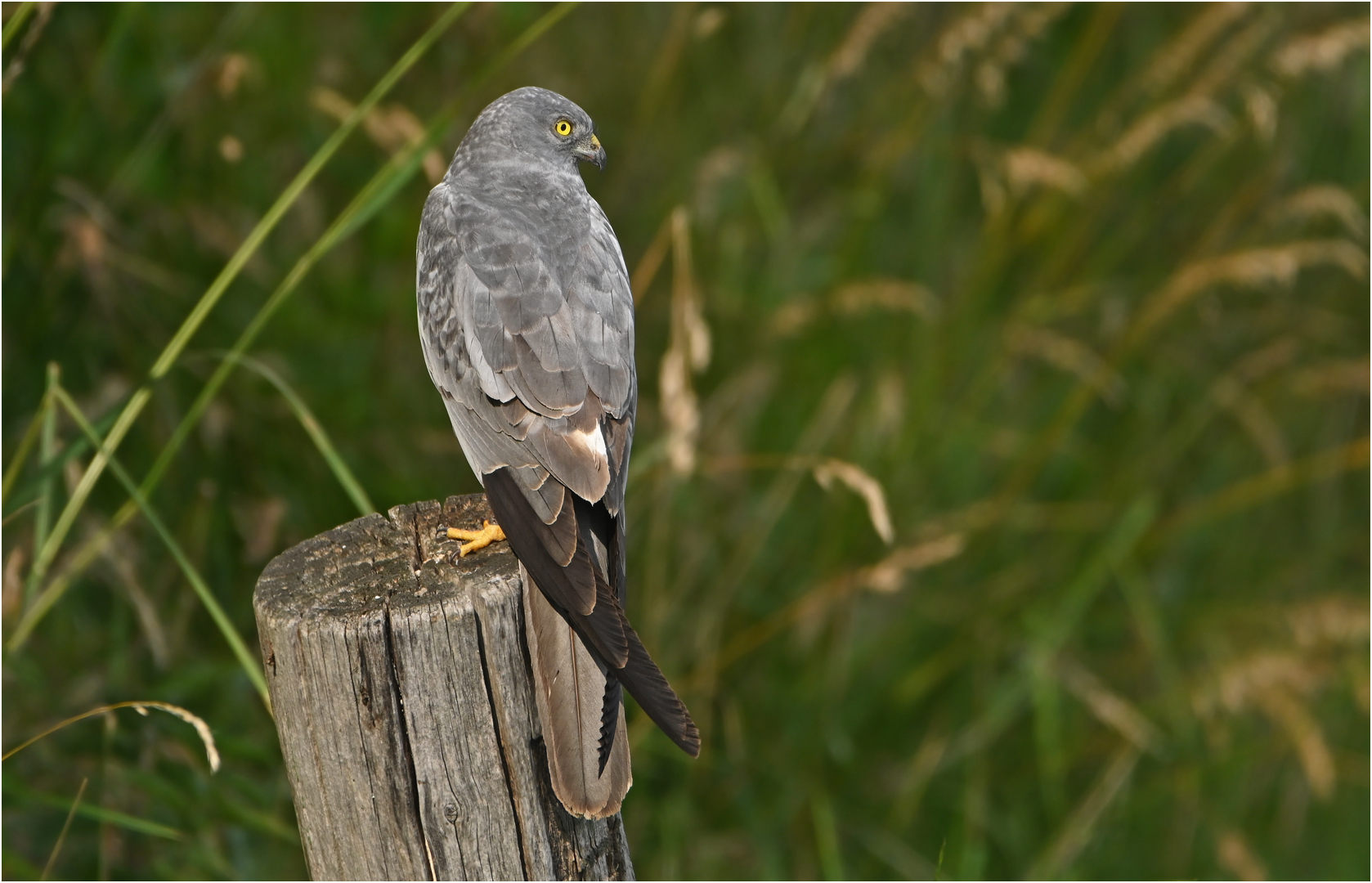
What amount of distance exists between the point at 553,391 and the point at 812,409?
1969 mm

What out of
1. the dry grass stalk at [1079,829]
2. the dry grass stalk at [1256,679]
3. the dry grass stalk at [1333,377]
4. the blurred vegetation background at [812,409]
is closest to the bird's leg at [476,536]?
the blurred vegetation background at [812,409]

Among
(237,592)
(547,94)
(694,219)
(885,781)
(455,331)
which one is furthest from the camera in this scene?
(694,219)

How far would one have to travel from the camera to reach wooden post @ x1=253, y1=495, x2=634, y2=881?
187 cm

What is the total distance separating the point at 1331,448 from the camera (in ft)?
15.8

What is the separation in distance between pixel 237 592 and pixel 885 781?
2.09 metres

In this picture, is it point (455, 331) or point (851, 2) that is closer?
point (455, 331)

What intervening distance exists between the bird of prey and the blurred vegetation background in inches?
9.2

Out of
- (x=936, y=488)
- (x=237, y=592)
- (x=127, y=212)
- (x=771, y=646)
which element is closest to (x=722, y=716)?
(x=771, y=646)

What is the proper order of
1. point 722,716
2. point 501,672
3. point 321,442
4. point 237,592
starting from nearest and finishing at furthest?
point 501,672 < point 321,442 < point 237,592 < point 722,716

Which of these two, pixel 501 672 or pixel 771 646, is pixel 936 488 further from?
pixel 501 672

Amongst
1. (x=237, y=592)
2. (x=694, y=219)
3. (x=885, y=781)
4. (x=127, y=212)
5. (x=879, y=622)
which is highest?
(x=127, y=212)

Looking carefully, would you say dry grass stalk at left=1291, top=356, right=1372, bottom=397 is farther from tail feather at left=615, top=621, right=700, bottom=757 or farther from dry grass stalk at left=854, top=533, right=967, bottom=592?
→ tail feather at left=615, top=621, right=700, bottom=757

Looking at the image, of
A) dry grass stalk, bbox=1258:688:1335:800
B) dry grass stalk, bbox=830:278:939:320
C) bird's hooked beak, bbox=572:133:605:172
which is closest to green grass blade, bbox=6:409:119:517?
bird's hooked beak, bbox=572:133:605:172

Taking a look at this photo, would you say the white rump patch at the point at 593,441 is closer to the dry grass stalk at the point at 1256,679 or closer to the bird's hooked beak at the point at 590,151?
the bird's hooked beak at the point at 590,151
